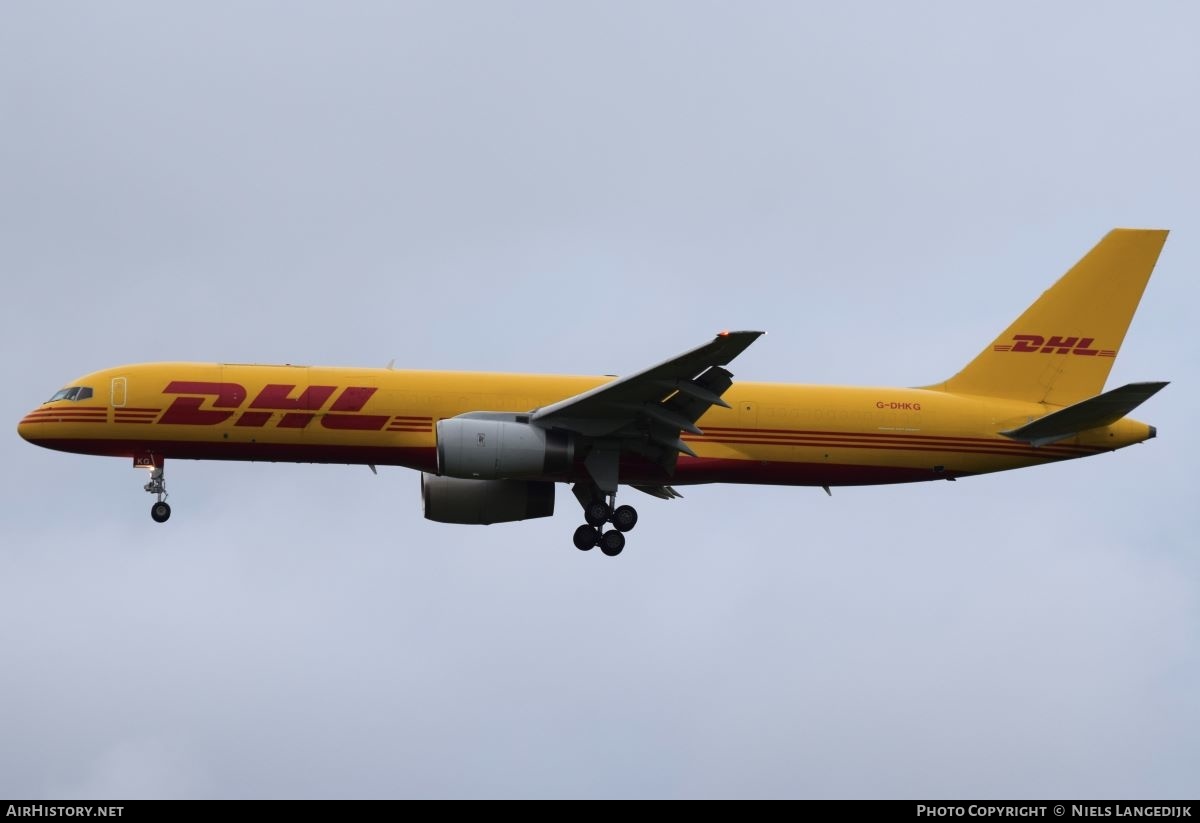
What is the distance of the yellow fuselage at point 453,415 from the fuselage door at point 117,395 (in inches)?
0.9

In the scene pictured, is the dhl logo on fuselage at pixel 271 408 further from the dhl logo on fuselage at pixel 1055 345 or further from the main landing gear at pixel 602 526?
the dhl logo on fuselage at pixel 1055 345

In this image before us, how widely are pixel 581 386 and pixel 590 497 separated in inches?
111

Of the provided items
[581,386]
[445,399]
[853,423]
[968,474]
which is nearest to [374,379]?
[445,399]

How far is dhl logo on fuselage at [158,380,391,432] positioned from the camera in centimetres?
4691

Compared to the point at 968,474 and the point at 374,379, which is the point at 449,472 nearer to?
the point at 374,379

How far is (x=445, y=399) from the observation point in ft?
156

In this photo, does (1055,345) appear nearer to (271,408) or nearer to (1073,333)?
(1073,333)

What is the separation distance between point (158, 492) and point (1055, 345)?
22852 mm

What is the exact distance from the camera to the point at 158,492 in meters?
47.9

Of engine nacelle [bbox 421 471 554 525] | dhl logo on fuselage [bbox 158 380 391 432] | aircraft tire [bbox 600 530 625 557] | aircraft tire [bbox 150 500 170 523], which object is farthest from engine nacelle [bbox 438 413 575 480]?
aircraft tire [bbox 150 500 170 523]

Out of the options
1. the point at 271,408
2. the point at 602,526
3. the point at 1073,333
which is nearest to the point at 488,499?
the point at 602,526

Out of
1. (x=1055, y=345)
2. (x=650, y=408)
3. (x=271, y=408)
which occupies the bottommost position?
(x=650, y=408)

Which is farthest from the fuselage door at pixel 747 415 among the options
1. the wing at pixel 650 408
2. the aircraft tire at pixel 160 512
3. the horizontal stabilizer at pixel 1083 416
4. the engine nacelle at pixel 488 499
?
the aircraft tire at pixel 160 512

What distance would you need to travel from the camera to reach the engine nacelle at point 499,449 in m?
45.5
